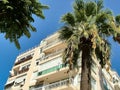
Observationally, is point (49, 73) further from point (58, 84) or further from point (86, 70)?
point (86, 70)

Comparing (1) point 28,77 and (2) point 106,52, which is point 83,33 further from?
(1) point 28,77

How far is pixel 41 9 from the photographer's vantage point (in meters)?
19.3

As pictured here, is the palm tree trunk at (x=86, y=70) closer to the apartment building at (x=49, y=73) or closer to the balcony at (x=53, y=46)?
the apartment building at (x=49, y=73)

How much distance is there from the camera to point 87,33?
19.1 metres

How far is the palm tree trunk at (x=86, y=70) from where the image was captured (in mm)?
17016

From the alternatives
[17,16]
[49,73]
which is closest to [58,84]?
[49,73]

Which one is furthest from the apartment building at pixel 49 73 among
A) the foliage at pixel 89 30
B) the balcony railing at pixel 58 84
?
the foliage at pixel 89 30

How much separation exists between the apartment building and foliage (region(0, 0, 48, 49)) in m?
12.2

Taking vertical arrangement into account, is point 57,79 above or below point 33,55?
below

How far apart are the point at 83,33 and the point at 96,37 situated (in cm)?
97

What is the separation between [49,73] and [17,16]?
21088 millimetres

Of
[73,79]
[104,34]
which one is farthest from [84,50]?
[73,79]

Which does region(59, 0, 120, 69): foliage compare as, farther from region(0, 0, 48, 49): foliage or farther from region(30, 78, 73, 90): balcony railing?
region(30, 78, 73, 90): balcony railing

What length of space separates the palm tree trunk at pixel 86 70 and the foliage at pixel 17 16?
3.92m
